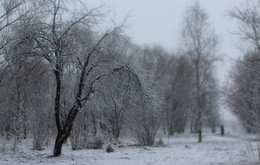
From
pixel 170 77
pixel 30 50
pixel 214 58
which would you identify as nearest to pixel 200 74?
pixel 214 58

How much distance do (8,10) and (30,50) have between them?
140cm

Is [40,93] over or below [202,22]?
below

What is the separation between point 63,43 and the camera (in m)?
11.0

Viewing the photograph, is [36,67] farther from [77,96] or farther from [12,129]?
[12,129]

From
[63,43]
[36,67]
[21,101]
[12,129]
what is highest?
[63,43]

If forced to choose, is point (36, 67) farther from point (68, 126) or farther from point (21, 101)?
point (68, 126)

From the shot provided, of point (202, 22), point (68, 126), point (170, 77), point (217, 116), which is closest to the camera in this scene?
point (68, 126)

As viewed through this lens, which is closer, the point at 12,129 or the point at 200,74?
the point at 12,129

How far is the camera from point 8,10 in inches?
382

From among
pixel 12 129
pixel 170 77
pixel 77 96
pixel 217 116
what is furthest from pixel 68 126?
pixel 217 116

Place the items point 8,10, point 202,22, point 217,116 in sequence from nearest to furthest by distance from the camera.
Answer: point 8,10 < point 202,22 < point 217,116

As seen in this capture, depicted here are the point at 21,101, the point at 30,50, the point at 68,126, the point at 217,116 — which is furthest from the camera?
the point at 217,116

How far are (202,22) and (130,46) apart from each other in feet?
53.0

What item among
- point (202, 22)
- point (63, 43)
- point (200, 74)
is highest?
point (202, 22)
